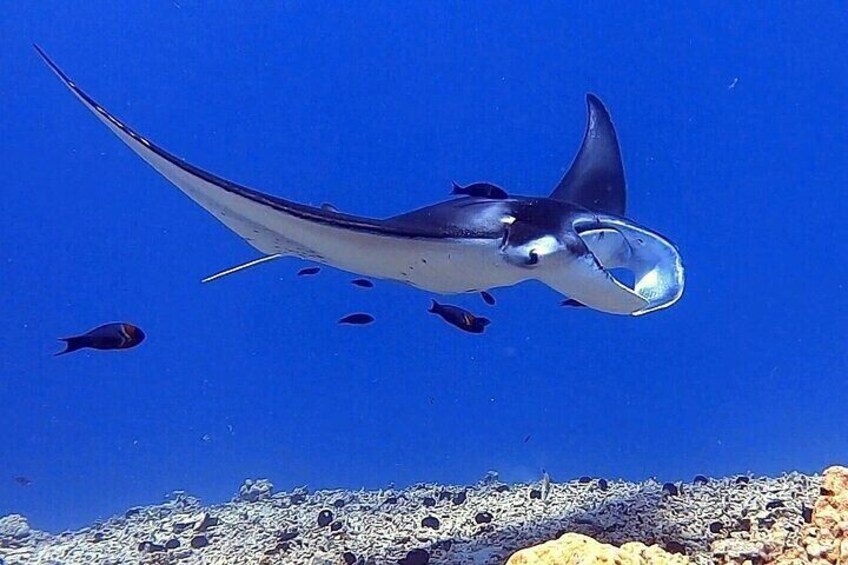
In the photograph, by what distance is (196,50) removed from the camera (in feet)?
47.3

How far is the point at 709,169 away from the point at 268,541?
10.9 m

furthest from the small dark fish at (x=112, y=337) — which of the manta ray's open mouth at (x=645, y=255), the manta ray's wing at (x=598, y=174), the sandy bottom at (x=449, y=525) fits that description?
the manta ray's wing at (x=598, y=174)

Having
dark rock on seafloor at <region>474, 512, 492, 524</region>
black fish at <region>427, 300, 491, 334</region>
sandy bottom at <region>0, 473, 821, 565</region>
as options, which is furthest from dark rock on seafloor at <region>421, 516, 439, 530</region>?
black fish at <region>427, 300, 491, 334</region>

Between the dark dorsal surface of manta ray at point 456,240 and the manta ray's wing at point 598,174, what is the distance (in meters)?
1.62

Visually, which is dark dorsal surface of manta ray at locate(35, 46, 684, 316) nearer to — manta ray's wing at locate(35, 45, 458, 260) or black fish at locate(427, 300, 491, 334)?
manta ray's wing at locate(35, 45, 458, 260)

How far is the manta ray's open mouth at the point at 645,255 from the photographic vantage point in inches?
116

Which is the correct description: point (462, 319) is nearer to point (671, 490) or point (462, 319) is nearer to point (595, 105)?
point (671, 490)

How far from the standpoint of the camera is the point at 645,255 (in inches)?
128

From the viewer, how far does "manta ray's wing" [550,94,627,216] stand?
194 inches

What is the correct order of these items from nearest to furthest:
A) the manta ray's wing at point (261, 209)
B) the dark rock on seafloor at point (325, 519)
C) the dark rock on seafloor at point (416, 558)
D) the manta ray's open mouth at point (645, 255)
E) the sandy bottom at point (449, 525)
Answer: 1. the manta ray's wing at point (261, 209)
2. the manta ray's open mouth at point (645, 255)
3. the dark rock on seafloor at point (416, 558)
4. the sandy bottom at point (449, 525)
5. the dark rock on seafloor at point (325, 519)

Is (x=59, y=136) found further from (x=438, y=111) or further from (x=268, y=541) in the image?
(x=268, y=541)

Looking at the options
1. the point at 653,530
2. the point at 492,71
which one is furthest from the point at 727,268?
the point at 653,530

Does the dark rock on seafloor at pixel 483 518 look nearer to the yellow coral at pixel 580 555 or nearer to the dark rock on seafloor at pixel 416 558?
the dark rock on seafloor at pixel 416 558

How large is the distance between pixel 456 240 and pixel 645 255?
1073 millimetres
